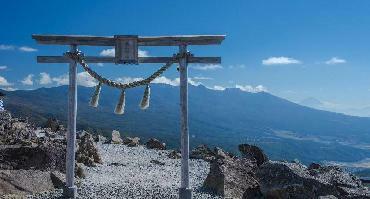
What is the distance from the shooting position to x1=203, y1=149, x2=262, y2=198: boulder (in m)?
21.9

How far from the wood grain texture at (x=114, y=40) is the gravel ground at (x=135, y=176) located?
6.03 m

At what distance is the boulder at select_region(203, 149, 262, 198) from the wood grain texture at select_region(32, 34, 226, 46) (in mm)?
6582

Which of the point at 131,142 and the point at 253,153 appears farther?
the point at 131,142

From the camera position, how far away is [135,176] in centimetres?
2634

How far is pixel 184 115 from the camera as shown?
19.1 meters

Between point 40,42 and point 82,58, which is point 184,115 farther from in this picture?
point 40,42

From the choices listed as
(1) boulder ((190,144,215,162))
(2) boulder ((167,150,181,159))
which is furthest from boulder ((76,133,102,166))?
(1) boulder ((190,144,215,162))

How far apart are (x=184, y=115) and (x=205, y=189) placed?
5.02 m

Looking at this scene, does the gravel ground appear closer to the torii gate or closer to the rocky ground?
the rocky ground

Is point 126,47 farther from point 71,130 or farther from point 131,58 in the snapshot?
point 71,130

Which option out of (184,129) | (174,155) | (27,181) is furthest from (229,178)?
(174,155)

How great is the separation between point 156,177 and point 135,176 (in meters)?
1.13

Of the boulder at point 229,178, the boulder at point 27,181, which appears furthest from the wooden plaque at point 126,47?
the boulder at point 229,178

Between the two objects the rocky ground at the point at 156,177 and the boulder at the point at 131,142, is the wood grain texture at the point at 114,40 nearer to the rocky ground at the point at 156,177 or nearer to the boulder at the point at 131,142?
the rocky ground at the point at 156,177
